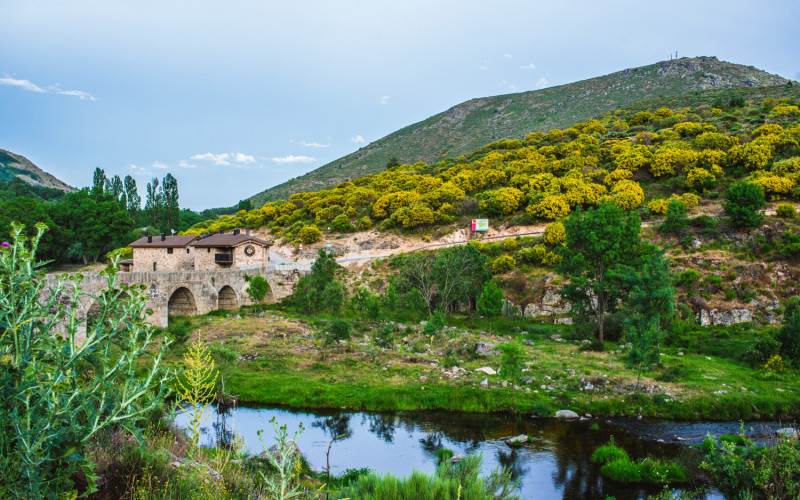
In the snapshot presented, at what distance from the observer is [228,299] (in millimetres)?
39562

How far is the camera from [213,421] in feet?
60.9

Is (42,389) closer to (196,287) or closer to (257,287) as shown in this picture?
(196,287)

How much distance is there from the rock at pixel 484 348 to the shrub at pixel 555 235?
18.2m

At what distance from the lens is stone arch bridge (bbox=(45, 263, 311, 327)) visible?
28766 mm

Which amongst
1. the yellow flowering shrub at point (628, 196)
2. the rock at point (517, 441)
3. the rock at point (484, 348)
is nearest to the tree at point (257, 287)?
the rock at point (484, 348)

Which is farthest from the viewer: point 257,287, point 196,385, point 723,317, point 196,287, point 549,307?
point 257,287

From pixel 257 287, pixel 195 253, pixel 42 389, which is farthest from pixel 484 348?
pixel 195 253

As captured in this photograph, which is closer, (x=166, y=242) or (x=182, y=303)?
(x=182, y=303)

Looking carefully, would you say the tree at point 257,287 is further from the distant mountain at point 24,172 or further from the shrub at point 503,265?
the distant mountain at point 24,172

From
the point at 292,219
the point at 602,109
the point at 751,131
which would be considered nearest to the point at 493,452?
the point at 292,219

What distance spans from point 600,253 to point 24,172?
176 meters

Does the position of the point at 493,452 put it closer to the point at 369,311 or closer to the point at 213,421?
the point at 213,421

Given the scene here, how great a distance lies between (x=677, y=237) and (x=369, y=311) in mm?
26787

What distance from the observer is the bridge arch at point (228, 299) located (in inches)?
1545
